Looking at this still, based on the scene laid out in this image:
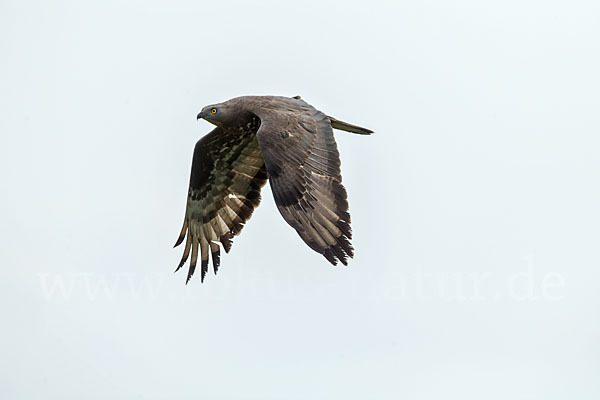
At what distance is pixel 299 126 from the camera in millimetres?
16688

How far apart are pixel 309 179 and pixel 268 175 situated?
2.20 ft

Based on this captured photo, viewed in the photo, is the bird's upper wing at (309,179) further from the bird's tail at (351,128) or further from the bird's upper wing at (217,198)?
the bird's upper wing at (217,198)

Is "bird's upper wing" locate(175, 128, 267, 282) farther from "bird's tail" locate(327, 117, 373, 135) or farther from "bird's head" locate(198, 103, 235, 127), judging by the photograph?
"bird's tail" locate(327, 117, 373, 135)

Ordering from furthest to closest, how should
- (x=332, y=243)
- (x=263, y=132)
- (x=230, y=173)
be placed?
1. (x=230, y=173)
2. (x=263, y=132)
3. (x=332, y=243)

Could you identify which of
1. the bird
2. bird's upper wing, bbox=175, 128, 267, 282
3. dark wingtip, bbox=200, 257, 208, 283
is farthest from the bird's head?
dark wingtip, bbox=200, 257, 208, 283

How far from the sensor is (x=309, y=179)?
16.0 m

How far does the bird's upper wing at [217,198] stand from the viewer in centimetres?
1959

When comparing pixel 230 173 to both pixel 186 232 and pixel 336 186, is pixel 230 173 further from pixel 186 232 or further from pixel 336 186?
pixel 336 186

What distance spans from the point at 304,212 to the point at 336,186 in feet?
2.06

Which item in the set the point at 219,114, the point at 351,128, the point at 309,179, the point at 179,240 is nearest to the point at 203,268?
the point at 179,240

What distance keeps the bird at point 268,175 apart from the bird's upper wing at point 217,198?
0.02 m

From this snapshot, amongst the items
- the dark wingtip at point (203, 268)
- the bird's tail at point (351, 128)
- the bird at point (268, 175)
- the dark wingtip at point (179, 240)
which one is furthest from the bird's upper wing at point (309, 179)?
the dark wingtip at point (179, 240)

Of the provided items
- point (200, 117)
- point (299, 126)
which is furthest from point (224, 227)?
point (299, 126)

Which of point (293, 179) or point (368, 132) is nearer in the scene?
point (293, 179)
